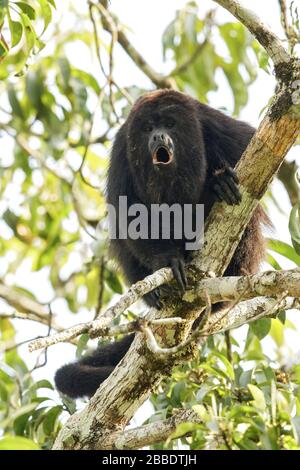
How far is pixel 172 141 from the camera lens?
13.8 ft

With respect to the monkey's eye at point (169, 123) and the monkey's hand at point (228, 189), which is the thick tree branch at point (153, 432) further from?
the monkey's eye at point (169, 123)

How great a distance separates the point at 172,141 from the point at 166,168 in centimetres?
15

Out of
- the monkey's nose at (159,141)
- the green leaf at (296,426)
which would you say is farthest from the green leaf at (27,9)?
the green leaf at (296,426)

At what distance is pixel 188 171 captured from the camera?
423cm

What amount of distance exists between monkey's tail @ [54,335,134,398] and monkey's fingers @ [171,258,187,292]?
963mm

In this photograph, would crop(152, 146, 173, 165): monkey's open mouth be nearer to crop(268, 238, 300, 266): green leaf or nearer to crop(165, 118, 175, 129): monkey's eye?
crop(165, 118, 175, 129): monkey's eye

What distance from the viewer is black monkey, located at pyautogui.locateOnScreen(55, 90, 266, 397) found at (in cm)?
415

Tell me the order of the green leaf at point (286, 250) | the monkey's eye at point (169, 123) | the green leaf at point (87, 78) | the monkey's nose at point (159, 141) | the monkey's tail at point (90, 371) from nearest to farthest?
the green leaf at point (286, 250) < the monkey's nose at point (159, 141) < the monkey's tail at point (90, 371) < the monkey's eye at point (169, 123) < the green leaf at point (87, 78)

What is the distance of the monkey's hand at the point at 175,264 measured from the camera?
130 inches

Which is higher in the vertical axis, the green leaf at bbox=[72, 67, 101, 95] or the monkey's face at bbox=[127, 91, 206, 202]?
the green leaf at bbox=[72, 67, 101, 95]

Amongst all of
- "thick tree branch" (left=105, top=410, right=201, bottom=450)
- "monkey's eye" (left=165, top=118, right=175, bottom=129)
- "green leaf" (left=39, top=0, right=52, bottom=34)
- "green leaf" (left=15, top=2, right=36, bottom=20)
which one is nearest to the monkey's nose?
"monkey's eye" (left=165, top=118, right=175, bottom=129)

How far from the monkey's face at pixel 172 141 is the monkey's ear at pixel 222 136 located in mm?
68

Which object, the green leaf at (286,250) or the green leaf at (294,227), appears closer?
the green leaf at (294,227)

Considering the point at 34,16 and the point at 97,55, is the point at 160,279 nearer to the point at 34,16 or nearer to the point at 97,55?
the point at 34,16
